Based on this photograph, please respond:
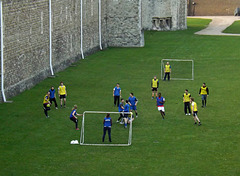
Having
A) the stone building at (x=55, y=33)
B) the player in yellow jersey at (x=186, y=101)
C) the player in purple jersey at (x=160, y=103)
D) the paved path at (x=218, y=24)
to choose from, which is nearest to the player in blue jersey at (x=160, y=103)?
the player in purple jersey at (x=160, y=103)

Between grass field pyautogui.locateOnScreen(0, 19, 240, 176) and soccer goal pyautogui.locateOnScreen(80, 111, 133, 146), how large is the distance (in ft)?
1.12

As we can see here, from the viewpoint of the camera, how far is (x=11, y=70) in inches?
1549

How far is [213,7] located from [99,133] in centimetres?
8073

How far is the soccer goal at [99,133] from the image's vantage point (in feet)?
97.1

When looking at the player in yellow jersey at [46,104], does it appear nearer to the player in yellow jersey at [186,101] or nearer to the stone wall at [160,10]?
the player in yellow jersey at [186,101]

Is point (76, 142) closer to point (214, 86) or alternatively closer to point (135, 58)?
point (214, 86)

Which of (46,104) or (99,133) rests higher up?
(46,104)

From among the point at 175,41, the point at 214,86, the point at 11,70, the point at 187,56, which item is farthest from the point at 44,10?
the point at 175,41

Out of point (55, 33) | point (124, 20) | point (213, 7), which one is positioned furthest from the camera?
point (213, 7)

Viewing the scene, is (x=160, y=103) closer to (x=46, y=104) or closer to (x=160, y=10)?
(x=46, y=104)

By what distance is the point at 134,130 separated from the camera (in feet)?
105

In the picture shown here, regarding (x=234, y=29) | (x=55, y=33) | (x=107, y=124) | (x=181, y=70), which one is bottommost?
(x=107, y=124)

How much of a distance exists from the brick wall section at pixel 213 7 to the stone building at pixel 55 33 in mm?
44234

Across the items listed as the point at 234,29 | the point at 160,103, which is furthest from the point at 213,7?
the point at 160,103
